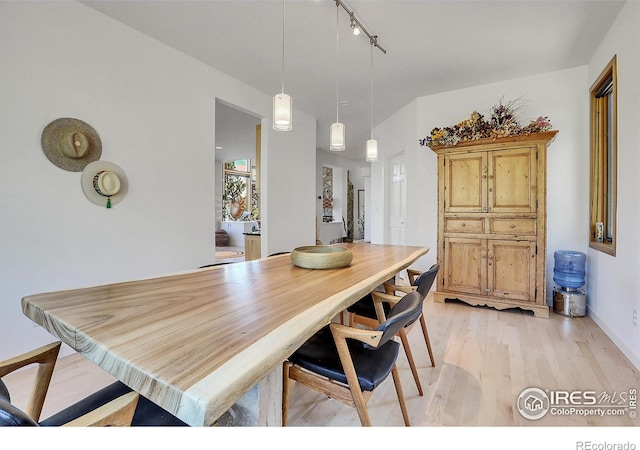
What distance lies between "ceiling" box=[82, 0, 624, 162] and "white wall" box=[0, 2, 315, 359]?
292 millimetres

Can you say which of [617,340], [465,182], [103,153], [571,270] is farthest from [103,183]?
[571,270]

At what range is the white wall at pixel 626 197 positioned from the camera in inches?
88.0

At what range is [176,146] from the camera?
3.10 m

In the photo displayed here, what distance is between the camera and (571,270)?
321 cm

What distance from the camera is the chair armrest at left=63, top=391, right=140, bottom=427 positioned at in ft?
2.37

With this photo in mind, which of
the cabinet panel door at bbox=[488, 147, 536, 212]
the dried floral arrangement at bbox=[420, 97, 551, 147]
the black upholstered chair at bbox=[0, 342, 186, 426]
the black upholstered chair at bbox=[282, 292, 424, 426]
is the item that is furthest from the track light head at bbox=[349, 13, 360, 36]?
the black upholstered chair at bbox=[0, 342, 186, 426]

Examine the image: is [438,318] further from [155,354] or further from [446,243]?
[155,354]

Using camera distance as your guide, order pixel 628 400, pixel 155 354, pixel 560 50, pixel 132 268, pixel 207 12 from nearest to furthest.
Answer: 1. pixel 155 354
2. pixel 628 400
3. pixel 207 12
4. pixel 132 268
5. pixel 560 50

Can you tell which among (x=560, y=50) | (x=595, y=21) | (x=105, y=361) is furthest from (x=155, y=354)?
(x=560, y=50)

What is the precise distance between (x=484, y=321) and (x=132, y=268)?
3.48 meters

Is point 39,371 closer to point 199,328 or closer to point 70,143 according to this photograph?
point 199,328

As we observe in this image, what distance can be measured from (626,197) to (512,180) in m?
1.02

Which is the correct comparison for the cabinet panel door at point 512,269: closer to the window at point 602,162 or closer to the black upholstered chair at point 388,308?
the window at point 602,162

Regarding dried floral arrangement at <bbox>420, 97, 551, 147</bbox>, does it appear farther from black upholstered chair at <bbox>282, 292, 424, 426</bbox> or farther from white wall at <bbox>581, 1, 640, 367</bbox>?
black upholstered chair at <bbox>282, 292, 424, 426</bbox>
